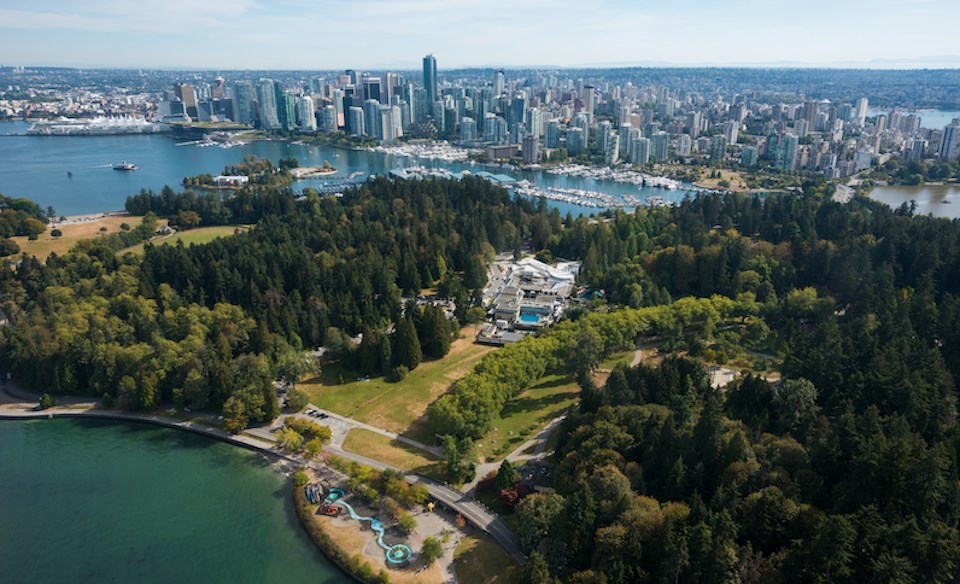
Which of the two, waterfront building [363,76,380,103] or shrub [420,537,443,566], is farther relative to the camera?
waterfront building [363,76,380,103]

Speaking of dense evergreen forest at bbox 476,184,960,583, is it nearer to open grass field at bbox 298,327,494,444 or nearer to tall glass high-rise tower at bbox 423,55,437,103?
open grass field at bbox 298,327,494,444

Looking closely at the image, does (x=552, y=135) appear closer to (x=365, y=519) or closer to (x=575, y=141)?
(x=575, y=141)

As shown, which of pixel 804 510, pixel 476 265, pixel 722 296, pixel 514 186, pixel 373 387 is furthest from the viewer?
pixel 514 186

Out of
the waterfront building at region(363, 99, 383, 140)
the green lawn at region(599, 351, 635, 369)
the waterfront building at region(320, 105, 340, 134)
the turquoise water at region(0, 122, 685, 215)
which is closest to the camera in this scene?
the green lawn at region(599, 351, 635, 369)

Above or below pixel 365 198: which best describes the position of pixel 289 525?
below

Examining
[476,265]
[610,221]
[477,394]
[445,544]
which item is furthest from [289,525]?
[610,221]

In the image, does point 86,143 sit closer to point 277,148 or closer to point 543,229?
point 277,148

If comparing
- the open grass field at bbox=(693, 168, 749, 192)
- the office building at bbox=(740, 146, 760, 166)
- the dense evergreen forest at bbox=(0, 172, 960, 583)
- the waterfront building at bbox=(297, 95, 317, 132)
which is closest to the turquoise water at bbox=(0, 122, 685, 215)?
the open grass field at bbox=(693, 168, 749, 192)
